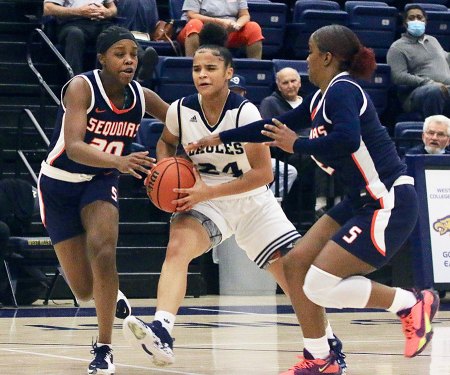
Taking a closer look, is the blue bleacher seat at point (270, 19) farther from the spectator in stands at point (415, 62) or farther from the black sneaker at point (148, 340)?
the black sneaker at point (148, 340)

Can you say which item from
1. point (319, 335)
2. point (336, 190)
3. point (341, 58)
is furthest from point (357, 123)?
point (336, 190)

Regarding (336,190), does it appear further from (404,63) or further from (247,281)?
(404,63)

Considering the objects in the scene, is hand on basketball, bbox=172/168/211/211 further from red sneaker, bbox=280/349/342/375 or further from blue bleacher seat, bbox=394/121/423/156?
blue bleacher seat, bbox=394/121/423/156

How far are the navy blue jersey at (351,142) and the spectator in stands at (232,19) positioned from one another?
20.6 feet

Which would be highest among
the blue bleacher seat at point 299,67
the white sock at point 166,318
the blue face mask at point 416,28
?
the blue face mask at point 416,28

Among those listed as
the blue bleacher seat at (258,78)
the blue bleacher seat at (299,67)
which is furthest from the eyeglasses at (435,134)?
the blue bleacher seat at (258,78)

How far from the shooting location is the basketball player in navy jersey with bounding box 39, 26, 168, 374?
5.73 m

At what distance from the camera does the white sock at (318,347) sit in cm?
534

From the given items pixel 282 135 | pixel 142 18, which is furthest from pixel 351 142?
pixel 142 18

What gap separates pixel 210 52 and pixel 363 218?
126 cm

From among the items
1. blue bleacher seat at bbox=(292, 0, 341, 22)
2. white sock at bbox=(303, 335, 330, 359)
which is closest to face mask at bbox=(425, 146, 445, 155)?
blue bleacher seat at bbox=(292, 0, 341, 22)

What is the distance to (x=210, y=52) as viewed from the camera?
19.6 feet

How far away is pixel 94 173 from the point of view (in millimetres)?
5973

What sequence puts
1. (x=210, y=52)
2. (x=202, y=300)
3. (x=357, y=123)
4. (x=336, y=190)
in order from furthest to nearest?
(x=336, y=190)
(x=202, y=300)
(x=210, y=52)
(x=357, y=123)
